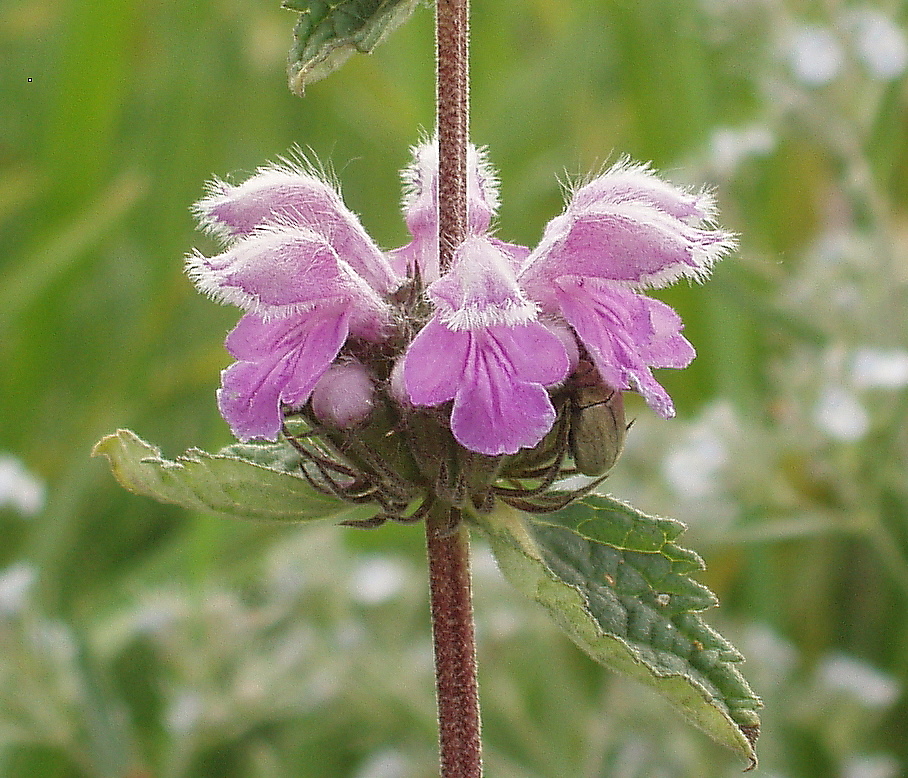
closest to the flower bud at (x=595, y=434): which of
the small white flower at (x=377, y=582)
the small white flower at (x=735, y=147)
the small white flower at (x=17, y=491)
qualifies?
the small white flower at (x=377, y=582)

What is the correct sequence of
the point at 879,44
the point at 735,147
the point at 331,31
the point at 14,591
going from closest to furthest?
the point at 331,31 → the point at 14,591 → the point at 879,44 → the point at 735,147

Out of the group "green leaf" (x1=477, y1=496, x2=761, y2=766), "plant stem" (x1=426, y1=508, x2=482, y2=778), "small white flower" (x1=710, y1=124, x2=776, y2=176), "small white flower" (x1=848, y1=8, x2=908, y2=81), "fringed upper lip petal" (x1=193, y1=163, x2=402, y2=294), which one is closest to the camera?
"green leaf" (x1=477, y1=496, x2=761, y2=766)

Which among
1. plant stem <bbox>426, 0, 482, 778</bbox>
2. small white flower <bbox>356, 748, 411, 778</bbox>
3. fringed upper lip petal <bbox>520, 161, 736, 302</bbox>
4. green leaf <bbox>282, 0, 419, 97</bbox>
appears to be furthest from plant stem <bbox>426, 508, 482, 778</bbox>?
small white flower <bbox>356, 748, 411, 778</bbox>

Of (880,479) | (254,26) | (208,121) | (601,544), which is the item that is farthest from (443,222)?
(254,26)

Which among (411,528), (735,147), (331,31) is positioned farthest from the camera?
(735,147)

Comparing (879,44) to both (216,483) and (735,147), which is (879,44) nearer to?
(735,147)

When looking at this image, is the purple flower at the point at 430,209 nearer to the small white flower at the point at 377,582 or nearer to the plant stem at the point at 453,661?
the plant stem at the point at 453,661

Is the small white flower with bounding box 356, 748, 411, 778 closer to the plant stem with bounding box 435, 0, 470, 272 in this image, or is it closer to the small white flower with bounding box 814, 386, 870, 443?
the small white flower with bounding box 814, 386, 870, 443

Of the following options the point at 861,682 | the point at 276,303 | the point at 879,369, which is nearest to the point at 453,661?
the point at 276,303
